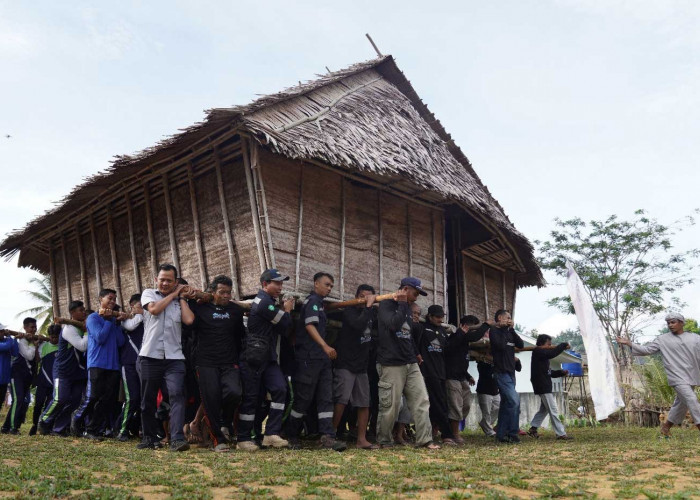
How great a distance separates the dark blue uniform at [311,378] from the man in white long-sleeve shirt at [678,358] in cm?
400

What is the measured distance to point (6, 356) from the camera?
893 cm

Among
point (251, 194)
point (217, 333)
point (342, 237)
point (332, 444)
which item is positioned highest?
point (251, 194)

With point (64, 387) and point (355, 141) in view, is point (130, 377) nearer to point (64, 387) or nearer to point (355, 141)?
point (64, 387)

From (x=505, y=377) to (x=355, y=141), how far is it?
13.8 feet

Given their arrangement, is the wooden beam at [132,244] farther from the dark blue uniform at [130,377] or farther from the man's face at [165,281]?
the man's face at [165,281]

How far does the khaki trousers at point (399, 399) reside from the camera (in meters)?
6.99

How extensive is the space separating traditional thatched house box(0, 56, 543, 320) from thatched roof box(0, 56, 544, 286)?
0.03 meters

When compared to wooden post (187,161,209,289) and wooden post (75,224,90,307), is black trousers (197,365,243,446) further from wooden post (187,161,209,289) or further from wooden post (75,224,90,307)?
wooden post (75,224,90,307)

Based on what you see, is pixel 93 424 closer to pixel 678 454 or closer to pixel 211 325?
pixel 211 325

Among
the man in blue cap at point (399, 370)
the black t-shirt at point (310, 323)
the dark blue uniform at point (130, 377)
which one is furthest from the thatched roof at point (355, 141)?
the dark blue uniform at point (130, 377)

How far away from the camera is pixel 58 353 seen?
831cm

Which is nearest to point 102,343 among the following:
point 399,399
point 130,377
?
point 130,377

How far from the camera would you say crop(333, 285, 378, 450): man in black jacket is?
7137mm

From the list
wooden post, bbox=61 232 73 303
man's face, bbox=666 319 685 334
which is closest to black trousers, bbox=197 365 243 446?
man's face, bbox=666 319 685 334
